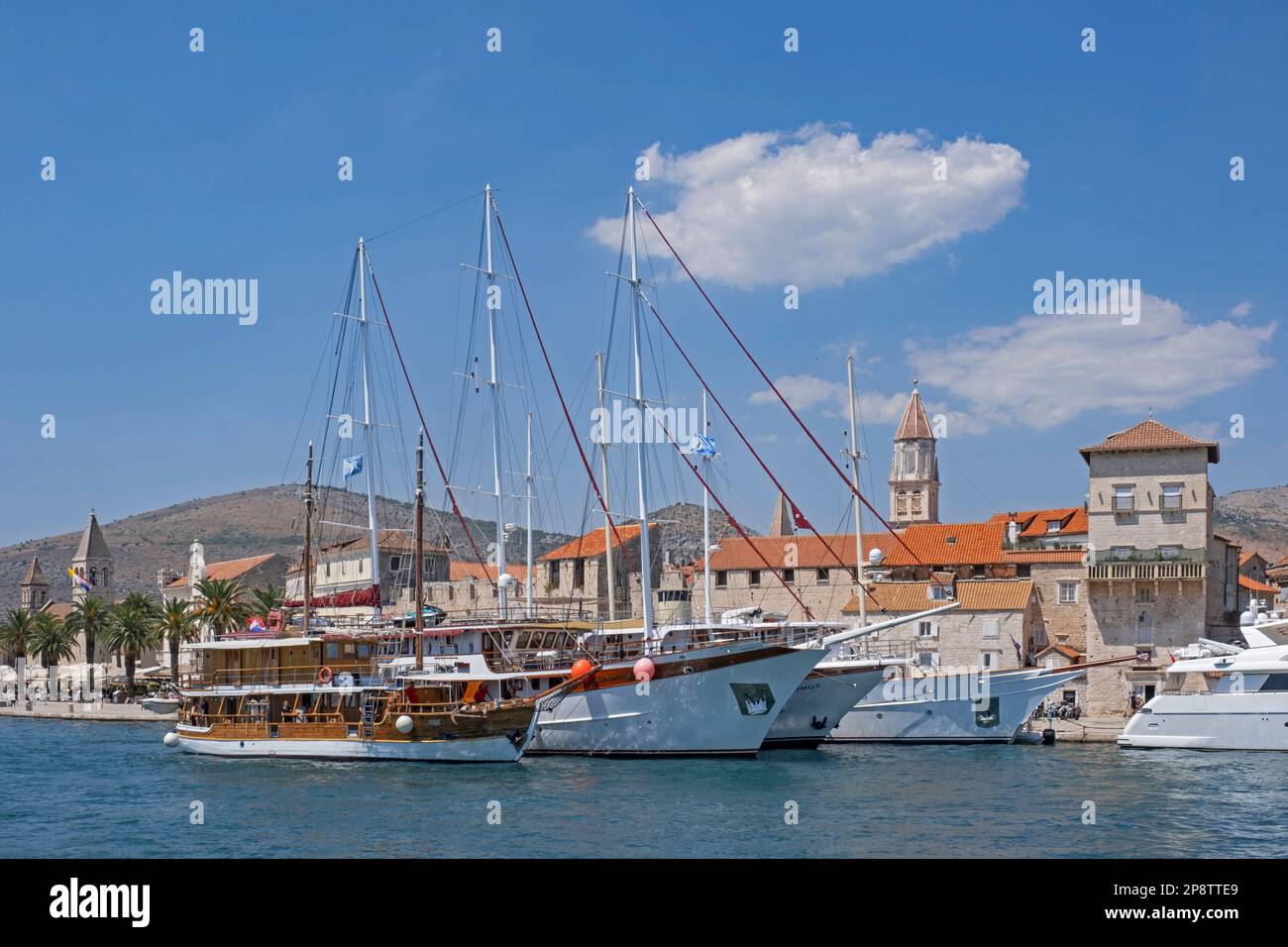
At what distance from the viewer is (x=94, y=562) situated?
129875 mm

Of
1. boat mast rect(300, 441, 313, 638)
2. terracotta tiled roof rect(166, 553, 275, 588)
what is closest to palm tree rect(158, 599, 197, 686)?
terracotta tiled roof rect(166, 553, 275, 588)

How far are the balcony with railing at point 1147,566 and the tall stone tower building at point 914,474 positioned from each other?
53.9m

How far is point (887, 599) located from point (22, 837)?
4603cm

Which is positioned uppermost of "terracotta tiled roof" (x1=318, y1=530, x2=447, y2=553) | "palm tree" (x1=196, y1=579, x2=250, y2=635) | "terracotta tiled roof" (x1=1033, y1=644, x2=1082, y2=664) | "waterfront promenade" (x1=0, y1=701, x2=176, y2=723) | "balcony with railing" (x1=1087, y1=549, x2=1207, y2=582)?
"terracotta tiled roof" (x1=318, y1=530, x2=447, y2=553)

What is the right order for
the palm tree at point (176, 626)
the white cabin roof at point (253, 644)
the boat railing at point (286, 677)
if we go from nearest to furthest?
1. the boat railing at point (286, 677)
2. the white cabin roof at point (253, 644)
3. the palm tree at point (176, 626)

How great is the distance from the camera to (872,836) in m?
27.0

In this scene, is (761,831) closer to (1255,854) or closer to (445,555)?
(1255,854)

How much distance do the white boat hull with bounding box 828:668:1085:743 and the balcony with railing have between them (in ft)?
32.8

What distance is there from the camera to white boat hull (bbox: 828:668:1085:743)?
50656 mm

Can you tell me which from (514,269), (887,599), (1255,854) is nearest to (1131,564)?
(887,599)

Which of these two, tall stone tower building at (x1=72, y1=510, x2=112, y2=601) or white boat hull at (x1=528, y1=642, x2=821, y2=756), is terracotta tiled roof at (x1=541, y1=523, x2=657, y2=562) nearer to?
white boat hull at (x1=528, y1=642, x2=821, y2=756)

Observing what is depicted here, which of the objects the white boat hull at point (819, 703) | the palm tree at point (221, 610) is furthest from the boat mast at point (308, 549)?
the palm tree at point (221, 610)

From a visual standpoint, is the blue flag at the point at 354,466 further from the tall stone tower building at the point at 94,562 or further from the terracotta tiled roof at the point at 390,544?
the tall stone tower building at the point at 94,562

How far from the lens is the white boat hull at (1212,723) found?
44906mm
